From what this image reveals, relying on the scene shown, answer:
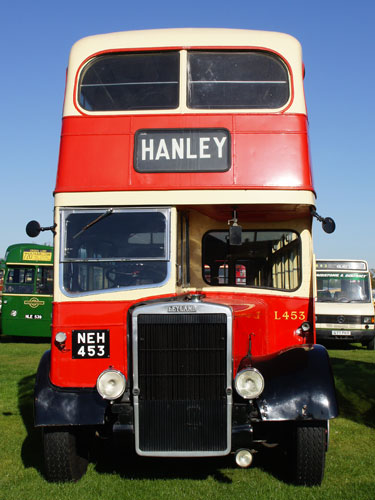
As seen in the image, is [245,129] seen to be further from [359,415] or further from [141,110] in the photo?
[359,415]

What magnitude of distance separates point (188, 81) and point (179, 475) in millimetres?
3884

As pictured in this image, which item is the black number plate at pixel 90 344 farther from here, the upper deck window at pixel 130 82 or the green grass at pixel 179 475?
the upper deck window at pixel 130 82

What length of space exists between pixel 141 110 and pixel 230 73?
103 centimetres

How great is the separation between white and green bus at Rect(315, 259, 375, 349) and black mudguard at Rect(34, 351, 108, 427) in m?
12.8

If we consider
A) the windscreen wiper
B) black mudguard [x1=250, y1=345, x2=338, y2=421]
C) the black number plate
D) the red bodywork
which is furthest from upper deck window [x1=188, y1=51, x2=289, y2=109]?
black mudguard [x1=250, y1=345, x2=338, y2=421]

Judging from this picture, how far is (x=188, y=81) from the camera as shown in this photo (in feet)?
20.0

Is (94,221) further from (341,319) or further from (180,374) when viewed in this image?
(341,319)

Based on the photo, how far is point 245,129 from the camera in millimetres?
5984

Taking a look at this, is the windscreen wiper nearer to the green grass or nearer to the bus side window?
the green grass

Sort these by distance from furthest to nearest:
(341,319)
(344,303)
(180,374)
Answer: (344,303)
(341,319)
(180,374)

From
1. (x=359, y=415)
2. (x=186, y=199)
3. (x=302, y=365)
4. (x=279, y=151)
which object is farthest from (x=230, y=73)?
(x=359, y=415)

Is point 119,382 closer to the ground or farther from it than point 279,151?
closer to the ground

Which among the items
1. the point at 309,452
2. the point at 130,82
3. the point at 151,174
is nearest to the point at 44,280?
the point at 130,82

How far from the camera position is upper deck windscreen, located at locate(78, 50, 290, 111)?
19.9 feet
